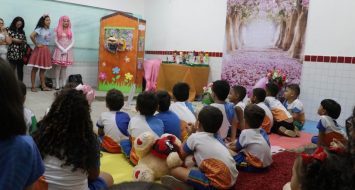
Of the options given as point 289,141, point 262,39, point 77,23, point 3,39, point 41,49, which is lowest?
point 289,141

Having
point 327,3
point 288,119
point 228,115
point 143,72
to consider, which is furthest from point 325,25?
point 143,72

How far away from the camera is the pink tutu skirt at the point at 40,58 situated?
5.94 m

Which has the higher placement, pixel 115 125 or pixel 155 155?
pixel 115 125

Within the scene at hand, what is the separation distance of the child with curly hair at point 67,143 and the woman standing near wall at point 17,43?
473 cm

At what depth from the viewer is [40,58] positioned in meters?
5.98

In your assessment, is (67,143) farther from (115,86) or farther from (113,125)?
(115,86)

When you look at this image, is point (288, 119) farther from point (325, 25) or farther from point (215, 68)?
point (215, 68)

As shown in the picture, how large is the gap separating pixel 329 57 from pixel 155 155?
12.0 ft

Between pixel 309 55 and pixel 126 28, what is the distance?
11.6ft

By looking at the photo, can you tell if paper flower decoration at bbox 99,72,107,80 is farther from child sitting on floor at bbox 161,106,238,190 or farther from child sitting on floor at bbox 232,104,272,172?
child sitting on floor at bbox 161,106,238,190

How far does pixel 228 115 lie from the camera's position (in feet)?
10.3

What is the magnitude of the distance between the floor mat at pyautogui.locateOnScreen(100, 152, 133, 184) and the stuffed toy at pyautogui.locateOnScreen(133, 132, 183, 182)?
14 cm

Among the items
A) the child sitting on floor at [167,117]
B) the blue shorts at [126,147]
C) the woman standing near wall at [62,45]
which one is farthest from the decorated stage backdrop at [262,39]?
the blue shorts at [126,147]

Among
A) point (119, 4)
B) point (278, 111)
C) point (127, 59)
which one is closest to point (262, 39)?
point (278, 111)
